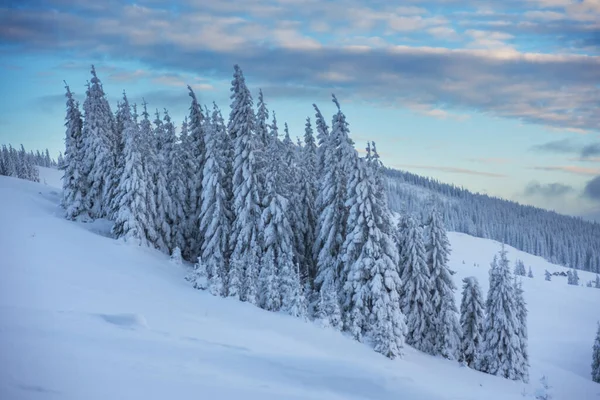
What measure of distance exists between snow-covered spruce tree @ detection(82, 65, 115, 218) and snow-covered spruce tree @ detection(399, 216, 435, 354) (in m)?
31.4

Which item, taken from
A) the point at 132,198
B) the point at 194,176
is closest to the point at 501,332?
the point at 194,176

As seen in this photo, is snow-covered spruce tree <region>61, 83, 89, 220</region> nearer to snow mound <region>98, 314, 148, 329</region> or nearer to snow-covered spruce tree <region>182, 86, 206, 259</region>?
snow-covered spruce tree <region>182, 86, 206, 259</region>

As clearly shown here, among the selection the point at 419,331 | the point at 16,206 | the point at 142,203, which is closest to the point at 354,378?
the point at 419,331

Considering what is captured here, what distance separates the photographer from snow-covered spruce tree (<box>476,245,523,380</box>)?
40.9 m

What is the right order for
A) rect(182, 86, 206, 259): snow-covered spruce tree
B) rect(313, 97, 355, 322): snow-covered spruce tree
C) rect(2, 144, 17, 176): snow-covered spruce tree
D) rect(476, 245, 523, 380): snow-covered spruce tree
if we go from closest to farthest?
rect(313, 97, 355, 322): snow-covered spruce tree < rect(476, 245, 523, 380): snow-covered spruce tree < rect(182, 86, 206, 259): snow-covered spruce tree < rect(2, 144, 17, 176): snow-covered spruce tree

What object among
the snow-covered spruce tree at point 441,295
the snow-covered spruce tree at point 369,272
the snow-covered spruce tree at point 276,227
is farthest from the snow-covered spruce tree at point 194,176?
the snow-covered spruce tree at point 441,295

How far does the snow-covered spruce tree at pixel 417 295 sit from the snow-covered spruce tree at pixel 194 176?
22172mm

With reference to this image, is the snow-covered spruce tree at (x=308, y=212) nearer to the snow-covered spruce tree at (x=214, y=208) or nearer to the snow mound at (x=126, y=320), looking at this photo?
the snow-covered spruce tree at (x=214, y=208)

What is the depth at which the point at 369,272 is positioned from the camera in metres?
33.7

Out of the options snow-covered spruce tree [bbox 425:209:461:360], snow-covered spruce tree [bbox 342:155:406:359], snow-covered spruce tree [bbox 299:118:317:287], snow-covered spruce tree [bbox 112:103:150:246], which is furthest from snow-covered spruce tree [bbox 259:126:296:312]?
snow-covered spruce tree [bbox 425:209:461:360]

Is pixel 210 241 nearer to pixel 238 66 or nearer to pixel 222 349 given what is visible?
pixel 238 66

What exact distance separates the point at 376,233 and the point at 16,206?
34.9 meters

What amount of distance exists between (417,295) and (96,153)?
118 feet

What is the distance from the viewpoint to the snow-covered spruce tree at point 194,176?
46.4 m
